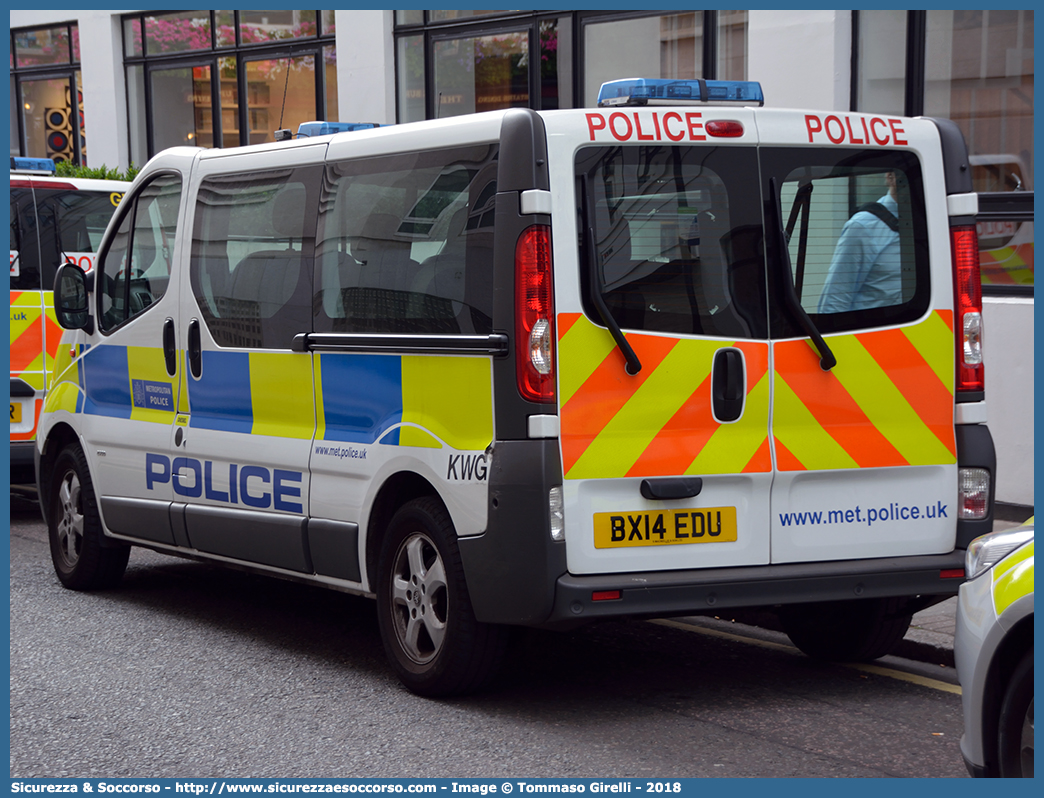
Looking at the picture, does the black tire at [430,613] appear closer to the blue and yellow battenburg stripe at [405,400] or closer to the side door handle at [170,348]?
the blue and yellow battenburg stripe at [405,400]

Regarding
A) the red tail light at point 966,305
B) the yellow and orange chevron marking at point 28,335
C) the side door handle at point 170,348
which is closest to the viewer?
the red tail light at point 966,305

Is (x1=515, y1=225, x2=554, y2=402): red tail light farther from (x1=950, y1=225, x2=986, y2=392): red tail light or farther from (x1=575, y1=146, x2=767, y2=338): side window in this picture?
(x1=950, y1=225, x2=986, y2=392): red tail light

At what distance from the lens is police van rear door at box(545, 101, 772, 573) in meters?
5.06

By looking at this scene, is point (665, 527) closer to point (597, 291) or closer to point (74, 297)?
point (597, 291)

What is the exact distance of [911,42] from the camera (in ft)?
35.0

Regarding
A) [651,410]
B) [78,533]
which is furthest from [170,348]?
[651,410]

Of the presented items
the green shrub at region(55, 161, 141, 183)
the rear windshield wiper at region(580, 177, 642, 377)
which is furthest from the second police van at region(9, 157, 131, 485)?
the rear windshield wiper at region(580, 177, 642, 377)

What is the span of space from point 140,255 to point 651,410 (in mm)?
3449

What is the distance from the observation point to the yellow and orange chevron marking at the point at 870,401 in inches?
210

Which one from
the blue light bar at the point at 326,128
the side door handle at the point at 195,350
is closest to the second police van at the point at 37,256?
the side door handle at the point at 195,350

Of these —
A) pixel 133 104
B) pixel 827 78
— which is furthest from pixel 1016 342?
pixel 133 104

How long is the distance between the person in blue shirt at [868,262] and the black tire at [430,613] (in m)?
1.70

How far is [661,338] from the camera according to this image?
5168 mm

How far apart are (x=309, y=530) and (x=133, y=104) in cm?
1420
